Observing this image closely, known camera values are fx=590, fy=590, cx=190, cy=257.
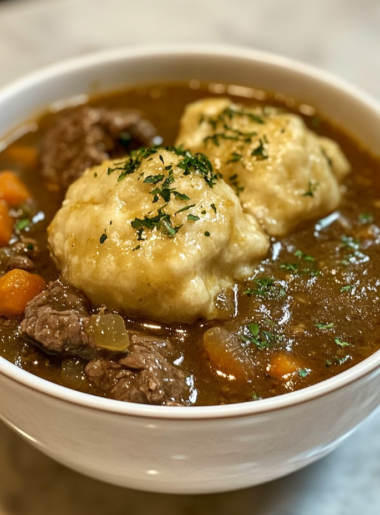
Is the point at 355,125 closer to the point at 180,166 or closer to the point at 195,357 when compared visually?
the point at 180,166

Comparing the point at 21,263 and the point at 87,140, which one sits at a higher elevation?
the point at 87,140

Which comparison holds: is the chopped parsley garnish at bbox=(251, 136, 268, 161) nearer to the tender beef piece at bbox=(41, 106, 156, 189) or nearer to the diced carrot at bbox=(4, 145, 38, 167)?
the tender beef piece at bbox=(41, 106, 156, 189)

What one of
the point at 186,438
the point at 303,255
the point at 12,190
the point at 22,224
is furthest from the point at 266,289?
the point at 12,190

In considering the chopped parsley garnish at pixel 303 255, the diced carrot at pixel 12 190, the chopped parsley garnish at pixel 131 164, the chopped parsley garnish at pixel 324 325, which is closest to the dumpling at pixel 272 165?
the chopped parsley garnish at pixel 303 255

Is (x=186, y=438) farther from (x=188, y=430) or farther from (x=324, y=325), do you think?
(x=324, y=325)

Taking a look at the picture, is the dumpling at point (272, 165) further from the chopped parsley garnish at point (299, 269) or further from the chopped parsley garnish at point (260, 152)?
the chopped parsley garnish at point (299, 269)

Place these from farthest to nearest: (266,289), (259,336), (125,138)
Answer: (125,138) → (266,289) → (259,336)

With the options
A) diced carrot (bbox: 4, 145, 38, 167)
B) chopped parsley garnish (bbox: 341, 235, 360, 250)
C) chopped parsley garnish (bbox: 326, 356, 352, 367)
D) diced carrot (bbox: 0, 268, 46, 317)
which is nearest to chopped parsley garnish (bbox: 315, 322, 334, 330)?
chopped parsley garnish (bbox: 326, 356, 352, 367)
